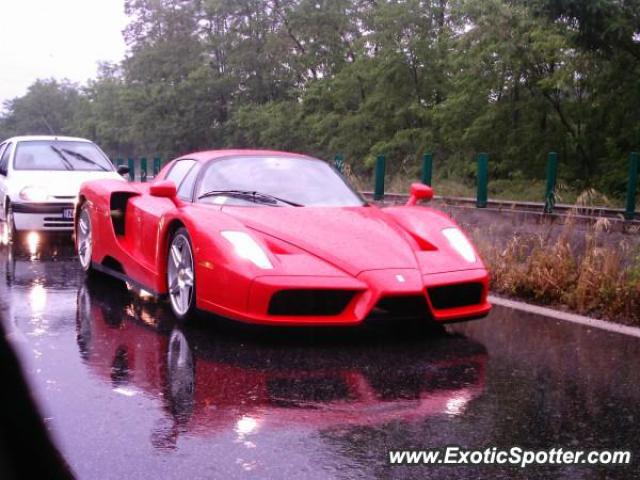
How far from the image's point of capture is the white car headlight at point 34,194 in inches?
380

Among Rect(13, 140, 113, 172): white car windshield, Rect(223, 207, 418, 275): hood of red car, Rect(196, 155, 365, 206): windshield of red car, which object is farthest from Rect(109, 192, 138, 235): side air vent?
Rect(13, 140, 113, 172): white car windshield

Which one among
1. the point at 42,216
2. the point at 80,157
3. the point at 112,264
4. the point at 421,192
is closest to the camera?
the point at 421,192

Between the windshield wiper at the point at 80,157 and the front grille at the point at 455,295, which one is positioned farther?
the windshield wiper at the point at 80,157

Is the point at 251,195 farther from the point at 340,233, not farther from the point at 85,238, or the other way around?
the point at 85,238

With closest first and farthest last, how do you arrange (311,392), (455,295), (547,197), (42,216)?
(311,392) < (455,295) < (42,216) < (547,197)

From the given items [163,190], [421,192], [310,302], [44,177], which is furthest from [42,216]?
[310,302]

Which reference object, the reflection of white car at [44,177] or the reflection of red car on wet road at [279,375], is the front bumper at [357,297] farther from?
the reflection of white car at [44,177]

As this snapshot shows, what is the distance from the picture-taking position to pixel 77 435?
318 centimetres

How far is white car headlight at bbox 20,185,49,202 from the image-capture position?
9.65 meters

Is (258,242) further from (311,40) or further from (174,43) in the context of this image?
(174,43)

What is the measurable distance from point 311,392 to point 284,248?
1226 millimetres

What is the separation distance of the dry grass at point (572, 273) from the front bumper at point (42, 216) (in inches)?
209

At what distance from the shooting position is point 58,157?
36.6 ft

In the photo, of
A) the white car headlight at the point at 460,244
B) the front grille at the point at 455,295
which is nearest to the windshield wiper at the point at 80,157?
the white car headlight at the point at 460,244
